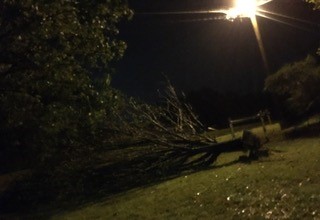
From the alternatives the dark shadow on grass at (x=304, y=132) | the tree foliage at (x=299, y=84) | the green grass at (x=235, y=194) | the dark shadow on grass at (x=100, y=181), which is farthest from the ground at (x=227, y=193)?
the tree foliage at (x=299, y=84)

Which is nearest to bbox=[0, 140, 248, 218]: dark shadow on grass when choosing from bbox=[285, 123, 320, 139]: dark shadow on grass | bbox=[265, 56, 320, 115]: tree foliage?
bbox=[285, 123, 320, 139]: dark shadow on grass

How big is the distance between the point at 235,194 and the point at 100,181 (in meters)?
5.40

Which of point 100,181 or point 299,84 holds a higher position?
point 299,84

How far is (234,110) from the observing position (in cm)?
3259

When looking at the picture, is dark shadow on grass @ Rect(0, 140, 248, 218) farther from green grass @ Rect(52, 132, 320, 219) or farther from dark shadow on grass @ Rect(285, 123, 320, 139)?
dark shadow on grass @ Rect(285, 123, 320, 139)

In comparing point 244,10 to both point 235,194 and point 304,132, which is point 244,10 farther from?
point 235,194

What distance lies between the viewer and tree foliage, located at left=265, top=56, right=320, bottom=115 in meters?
21.2

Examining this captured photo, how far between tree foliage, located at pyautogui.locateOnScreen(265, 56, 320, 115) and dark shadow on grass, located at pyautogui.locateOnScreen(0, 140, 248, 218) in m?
7.32

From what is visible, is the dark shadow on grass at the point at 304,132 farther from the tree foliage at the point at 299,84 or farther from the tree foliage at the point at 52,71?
the tree foliage at the point at 52,71

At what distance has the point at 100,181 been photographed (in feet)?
47.7

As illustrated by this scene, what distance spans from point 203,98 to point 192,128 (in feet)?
52.9

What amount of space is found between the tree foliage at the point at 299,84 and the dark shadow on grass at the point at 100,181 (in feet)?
24.0

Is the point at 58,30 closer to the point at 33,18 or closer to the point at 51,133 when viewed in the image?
the point at 33,18

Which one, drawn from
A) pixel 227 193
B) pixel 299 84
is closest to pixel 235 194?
pixel 227 193
